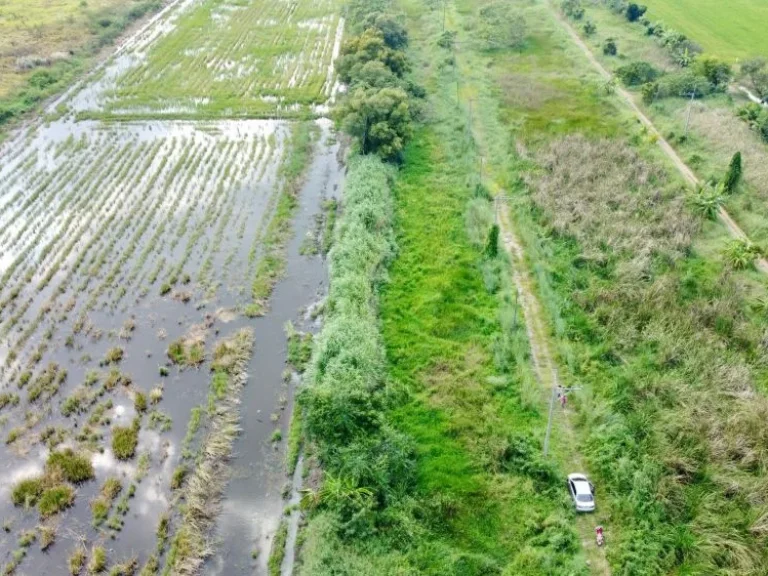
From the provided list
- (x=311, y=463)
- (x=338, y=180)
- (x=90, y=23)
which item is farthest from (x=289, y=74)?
(x=311, y=463)

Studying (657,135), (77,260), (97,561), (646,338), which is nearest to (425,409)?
(646,338)

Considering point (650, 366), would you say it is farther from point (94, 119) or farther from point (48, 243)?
point (94, 119)

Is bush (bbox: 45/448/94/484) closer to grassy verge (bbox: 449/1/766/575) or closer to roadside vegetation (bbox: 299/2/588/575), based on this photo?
roadside vegetation (bbox: 299/2/588/575)

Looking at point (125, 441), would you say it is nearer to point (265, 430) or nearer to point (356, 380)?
point (265, 430)

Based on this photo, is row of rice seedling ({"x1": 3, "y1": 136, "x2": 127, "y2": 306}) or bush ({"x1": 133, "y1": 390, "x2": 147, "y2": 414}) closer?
bush ({"x1": 133, "y1": 390, "x2": 147, "y2": 414})

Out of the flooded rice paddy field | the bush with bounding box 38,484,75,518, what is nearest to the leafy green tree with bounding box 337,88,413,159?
the flooded rice paddy field
